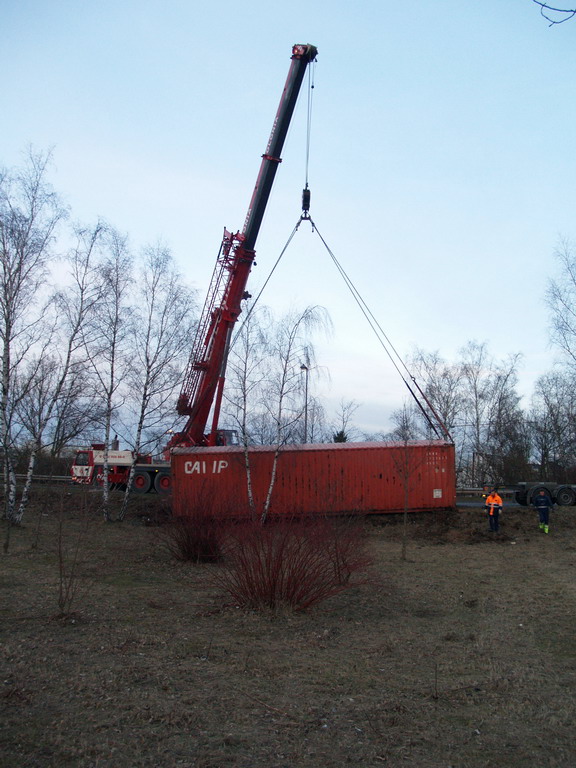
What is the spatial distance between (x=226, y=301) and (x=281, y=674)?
12670mm

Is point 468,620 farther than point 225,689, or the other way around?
point 468,620

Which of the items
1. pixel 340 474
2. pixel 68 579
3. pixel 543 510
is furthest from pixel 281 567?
pixel 543 510

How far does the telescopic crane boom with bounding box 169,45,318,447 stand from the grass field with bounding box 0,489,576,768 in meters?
7.85

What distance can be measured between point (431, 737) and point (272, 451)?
1414 centimetres

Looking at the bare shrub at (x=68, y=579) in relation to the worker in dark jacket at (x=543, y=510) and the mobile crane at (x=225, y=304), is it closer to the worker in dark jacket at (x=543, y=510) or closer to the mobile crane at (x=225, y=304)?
the mobile crane at (x=225, y=304)

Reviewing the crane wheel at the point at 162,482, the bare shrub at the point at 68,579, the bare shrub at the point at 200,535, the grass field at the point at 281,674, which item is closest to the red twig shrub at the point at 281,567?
the grass field at the point at 281,674

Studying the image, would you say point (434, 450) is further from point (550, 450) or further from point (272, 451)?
point (550, 450)

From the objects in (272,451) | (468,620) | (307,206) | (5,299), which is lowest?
(468,620)

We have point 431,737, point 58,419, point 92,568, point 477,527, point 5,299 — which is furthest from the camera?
point 477,527

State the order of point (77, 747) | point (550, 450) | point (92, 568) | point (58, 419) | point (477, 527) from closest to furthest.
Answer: point (77, 747), point (92, 568), point (58, 419), point (477, 527), point (550, 450)

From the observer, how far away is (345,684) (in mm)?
4930

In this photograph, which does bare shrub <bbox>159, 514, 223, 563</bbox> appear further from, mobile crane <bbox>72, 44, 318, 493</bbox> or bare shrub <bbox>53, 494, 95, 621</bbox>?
mobile crane <bbox>72, 44, 318, 493</bbox>

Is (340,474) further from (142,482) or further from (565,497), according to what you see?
(142,482)

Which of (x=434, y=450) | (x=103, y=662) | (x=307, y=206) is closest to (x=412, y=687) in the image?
(x=103, y=662)
